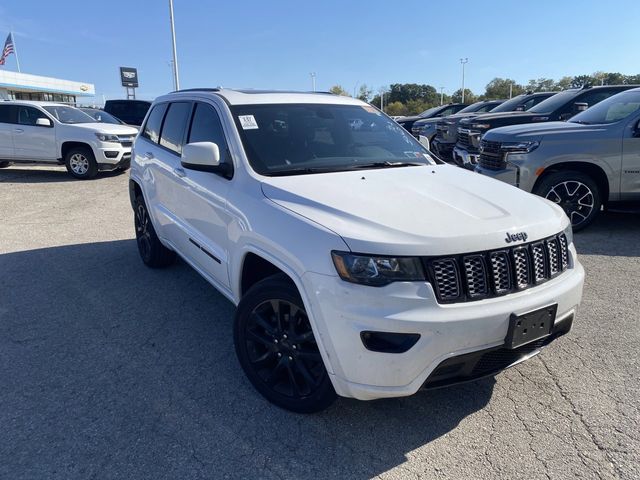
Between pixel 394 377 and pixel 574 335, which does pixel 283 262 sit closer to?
pixel 394 377

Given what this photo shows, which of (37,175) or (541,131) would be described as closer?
(541,131)

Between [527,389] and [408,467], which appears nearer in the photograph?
[408,467]

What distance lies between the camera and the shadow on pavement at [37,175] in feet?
40.2

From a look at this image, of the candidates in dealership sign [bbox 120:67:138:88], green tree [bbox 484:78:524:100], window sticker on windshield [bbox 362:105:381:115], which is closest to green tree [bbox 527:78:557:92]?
green tree [bbox 484:78:524:100]

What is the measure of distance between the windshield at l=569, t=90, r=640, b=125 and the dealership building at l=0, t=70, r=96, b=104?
60.0m

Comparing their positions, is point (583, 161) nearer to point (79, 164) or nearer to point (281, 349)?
point (281, 349)

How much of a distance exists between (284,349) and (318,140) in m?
1.65

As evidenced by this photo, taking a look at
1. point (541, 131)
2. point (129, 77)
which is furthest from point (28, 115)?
point (129, 77)

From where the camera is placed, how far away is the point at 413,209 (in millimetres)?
2689

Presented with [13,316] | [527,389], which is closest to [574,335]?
[527,389]

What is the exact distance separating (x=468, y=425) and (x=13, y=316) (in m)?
3.78

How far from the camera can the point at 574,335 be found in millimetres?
3732

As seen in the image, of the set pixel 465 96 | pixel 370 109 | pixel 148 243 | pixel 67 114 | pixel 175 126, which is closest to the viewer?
pixel 370 109

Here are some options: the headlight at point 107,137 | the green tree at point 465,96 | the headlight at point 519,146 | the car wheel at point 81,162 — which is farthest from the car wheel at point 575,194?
the green tree at point 465,96
